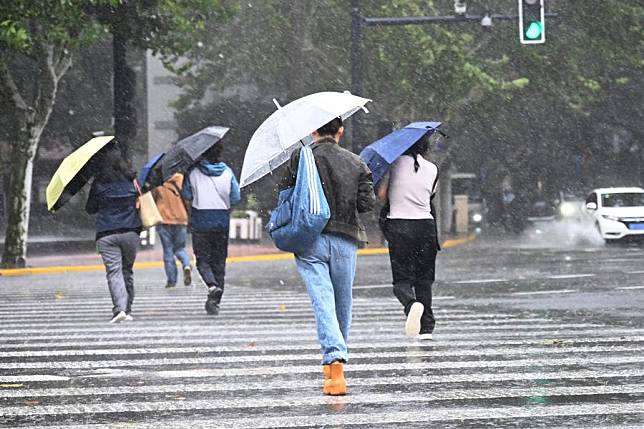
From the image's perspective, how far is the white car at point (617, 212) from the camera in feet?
110

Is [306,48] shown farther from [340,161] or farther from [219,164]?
[340,161]

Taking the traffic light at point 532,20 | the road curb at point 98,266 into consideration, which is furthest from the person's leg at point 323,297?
the road curb at point 98,266

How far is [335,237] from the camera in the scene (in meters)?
9.08

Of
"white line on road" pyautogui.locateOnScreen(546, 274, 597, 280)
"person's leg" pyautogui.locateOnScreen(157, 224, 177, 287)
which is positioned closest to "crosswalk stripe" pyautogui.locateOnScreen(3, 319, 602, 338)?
"person's leg" pyautogui.locateOnScreen(157, 224, 177, 287)

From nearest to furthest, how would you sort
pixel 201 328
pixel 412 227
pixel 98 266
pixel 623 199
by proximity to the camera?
pixel 412 227 → pixel 201 328 → pixel 98 266 → pixel 623 199

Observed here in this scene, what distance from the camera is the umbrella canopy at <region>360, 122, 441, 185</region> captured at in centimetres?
1198

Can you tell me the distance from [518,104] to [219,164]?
3325cm

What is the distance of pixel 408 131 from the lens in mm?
12273

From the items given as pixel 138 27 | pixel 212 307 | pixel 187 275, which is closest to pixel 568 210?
pixel 138 27

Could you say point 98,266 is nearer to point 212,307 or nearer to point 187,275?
point 187,275

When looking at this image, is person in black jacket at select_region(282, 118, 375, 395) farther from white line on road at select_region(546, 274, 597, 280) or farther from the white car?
the white car

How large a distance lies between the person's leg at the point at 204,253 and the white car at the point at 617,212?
20025 mm

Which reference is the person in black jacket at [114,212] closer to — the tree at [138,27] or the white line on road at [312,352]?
the white line on road at [312,352]

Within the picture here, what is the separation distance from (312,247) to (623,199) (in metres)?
26.9
